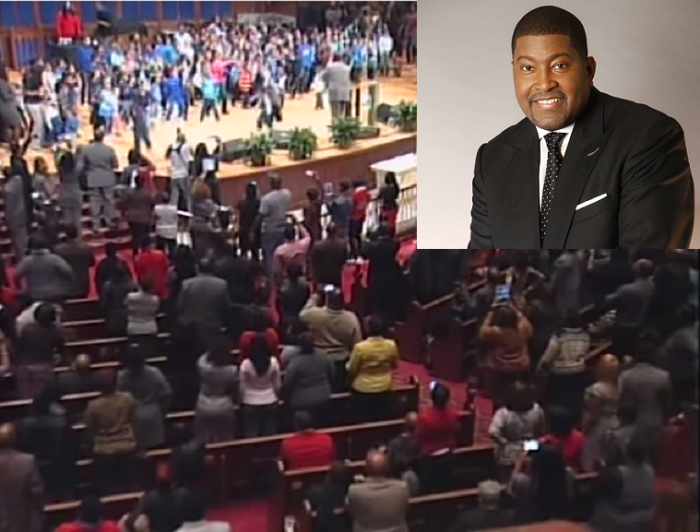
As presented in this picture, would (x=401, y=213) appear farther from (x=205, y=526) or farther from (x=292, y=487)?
(x=205, y=526)

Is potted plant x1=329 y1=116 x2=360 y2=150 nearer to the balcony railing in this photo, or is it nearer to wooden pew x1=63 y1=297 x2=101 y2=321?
the balcony railing

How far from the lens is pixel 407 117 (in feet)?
10.1

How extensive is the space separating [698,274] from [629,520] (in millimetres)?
1090

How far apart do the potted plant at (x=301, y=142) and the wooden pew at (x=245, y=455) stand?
3.77 feet

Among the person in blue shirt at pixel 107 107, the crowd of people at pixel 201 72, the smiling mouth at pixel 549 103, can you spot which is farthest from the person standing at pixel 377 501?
the person in blue shirt at pixel 107 107

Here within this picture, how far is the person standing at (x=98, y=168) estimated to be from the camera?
3.19m

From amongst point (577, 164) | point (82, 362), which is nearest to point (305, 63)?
point (577, 164)

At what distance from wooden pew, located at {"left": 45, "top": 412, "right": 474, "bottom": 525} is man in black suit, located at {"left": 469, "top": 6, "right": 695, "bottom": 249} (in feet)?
3.49

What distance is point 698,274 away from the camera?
3.33m

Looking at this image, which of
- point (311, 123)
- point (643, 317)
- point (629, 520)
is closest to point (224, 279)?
point (311, 123)

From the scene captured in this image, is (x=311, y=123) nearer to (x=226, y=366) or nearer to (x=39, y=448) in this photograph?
(x=226, y=366)

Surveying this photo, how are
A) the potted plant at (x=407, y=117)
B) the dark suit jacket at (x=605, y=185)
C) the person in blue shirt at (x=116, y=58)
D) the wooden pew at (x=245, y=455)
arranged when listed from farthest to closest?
the wooden pew at (x=245, y=455) → the person in blue shirt at (x=116, y=58) → the potted plant at (x=407, y=117) → the dark suit jacket at (x=605, y=185)

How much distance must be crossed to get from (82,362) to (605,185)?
211cm

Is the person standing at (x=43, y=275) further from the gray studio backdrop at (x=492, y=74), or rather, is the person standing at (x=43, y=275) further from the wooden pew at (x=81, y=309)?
the gray studio backdrop at (x=492, y=74)
